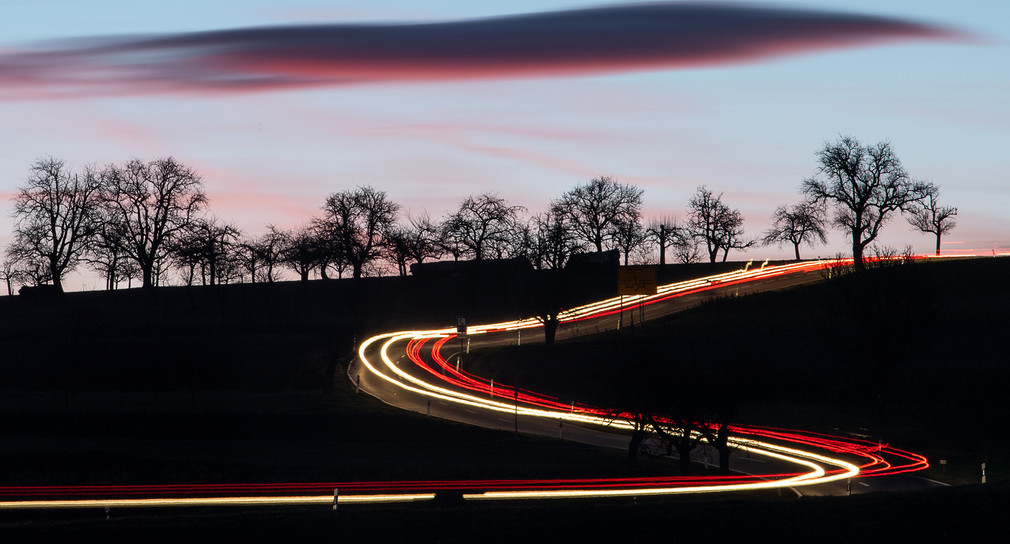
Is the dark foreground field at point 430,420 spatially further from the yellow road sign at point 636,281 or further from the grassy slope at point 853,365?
the yellow road sign at point 636,281

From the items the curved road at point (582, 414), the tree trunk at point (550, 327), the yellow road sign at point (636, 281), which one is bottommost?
the curved road at point (582, 414)

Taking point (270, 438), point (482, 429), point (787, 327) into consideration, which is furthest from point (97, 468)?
point (787, 327)

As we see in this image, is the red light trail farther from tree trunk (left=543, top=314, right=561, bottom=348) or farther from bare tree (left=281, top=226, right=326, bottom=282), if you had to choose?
bare tree (left=281, top=226, right=326, bottom=282)

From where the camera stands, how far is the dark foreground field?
59.0ft

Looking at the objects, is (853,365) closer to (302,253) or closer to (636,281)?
(636,281)

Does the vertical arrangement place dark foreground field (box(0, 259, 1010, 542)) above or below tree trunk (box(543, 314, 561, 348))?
below

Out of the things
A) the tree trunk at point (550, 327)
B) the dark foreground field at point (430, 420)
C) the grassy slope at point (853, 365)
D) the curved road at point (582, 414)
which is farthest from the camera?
the tree trunk at point (550, 327)

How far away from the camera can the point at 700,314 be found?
7925 cm

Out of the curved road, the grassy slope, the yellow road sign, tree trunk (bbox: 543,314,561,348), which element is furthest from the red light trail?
the yellow road sign

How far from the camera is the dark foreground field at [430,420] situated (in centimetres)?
1797

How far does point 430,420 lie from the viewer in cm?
4322

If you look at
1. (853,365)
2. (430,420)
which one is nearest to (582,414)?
(430,420)

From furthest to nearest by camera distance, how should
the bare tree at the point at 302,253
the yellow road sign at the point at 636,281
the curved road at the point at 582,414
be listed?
the bare tree at the point at 302,253 → the yellow road sign at the point at 636,281 → the curved road at the point at 582,414

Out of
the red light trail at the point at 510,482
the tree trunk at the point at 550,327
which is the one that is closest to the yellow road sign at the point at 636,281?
the tree trunk at the point at 550,327
